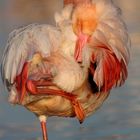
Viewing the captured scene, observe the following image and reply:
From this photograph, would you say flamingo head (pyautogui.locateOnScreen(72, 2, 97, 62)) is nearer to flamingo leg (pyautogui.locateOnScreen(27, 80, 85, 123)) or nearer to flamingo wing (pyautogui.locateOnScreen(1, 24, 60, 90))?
flamingo wing (pyautogui.locateOnScreen(1, 24, 60, 90))

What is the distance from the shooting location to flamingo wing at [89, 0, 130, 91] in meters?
5.63

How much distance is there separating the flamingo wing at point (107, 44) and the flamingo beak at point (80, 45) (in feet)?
0.18

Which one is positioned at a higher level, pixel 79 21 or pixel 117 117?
pixel 79 21

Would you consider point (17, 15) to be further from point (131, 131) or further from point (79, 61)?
point (79, 61)

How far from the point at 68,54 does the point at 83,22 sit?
208 mm

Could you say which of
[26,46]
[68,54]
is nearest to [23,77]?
[26,46]

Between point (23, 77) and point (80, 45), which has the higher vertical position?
point (80, 45)

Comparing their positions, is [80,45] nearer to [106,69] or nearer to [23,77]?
[106,69]

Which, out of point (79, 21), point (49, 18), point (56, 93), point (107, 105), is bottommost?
point (49, 18)

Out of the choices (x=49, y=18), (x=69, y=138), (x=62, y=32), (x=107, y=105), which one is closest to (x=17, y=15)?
(x=49, y=18)

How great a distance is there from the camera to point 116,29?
18.6ft

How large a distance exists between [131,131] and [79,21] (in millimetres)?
1619

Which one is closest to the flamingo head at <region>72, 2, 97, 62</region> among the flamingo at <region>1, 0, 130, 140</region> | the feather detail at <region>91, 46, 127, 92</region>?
the flamingo at <region>1, 0, 130, 140</region>

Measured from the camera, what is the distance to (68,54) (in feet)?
18.6
